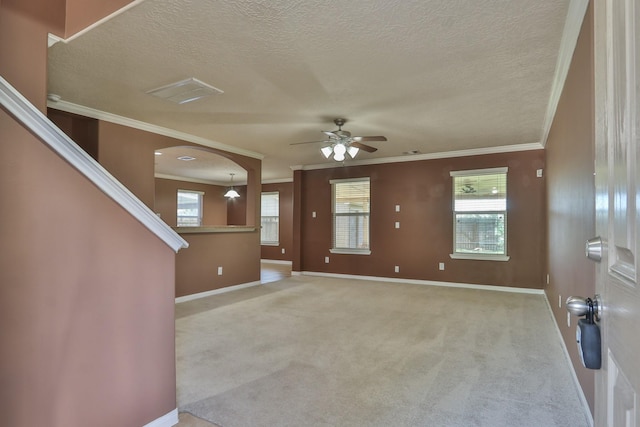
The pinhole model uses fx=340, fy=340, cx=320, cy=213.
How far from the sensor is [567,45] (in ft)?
7.69

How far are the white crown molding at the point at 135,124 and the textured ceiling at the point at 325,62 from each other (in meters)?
0.16

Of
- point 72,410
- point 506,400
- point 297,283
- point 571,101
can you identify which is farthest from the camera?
point 297,283

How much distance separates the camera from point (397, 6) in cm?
199

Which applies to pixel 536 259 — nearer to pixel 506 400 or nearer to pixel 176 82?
pixel 506 400

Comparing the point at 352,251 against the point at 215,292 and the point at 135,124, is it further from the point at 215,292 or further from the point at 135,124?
the point at 135,124

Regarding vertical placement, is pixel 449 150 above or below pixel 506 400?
above

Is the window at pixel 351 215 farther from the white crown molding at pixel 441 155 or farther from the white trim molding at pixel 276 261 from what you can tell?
the white trim molding at pixel 276 261

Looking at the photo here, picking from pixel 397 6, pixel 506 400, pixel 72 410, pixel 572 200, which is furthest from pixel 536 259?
pixel 72 410

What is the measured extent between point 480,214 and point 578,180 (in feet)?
11.7

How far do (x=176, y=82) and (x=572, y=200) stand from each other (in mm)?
3386

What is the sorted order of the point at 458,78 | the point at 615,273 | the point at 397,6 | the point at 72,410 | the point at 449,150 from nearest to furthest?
the point at 615,273 → the point at 72,410 → the point at 397,6 → the point at 458,78 → the point at 449,150

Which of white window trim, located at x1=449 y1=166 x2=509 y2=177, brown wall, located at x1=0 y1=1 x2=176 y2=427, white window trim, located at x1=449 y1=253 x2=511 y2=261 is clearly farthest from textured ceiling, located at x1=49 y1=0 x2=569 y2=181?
white window trim, located at x1=449 y1=253 x2=511 y2=261

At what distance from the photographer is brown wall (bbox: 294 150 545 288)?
5.34m

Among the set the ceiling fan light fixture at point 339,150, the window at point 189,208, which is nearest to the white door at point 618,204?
the ceiling fan light fixture at point 339,150
